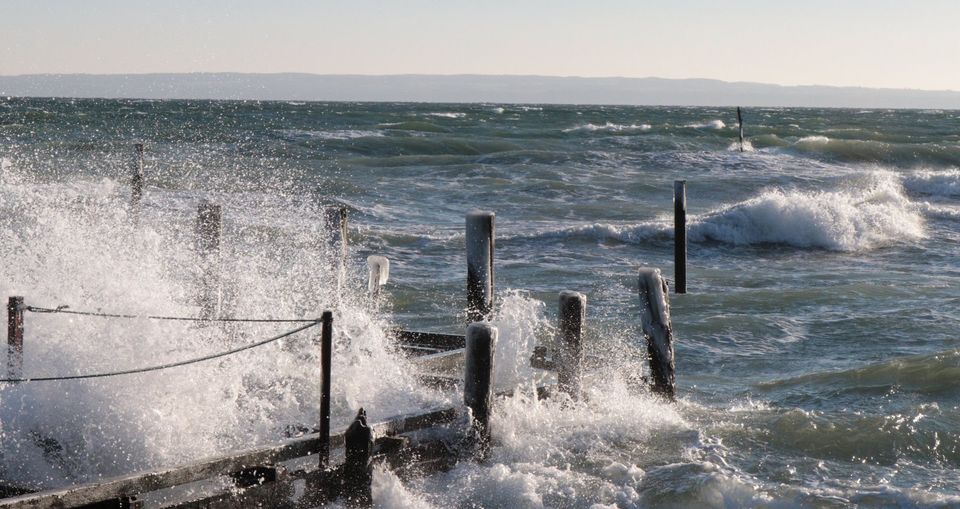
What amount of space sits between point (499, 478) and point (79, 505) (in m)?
3.12

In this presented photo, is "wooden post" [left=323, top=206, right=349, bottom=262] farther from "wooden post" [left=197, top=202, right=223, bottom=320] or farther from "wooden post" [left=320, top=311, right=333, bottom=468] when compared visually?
"wooden post" [left=320, top=311, right=333, bottom=468]

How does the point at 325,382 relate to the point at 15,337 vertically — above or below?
below

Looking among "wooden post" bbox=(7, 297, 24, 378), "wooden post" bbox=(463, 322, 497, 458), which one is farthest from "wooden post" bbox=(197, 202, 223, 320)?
"wooden post" bbox=(463, 322, 497, 458)

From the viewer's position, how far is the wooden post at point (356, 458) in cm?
723

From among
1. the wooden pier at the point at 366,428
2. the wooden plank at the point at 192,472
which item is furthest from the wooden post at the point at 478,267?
the wooden plank at the point at 192,472

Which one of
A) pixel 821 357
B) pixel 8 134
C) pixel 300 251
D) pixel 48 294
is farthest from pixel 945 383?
pixel 8 134

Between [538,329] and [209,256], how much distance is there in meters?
4.82

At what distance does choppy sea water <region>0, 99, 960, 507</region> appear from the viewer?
8.09 meters

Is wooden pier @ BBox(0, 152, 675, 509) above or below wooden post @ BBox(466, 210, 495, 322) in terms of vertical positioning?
below

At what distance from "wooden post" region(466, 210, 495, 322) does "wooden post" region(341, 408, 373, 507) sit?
10.5ft

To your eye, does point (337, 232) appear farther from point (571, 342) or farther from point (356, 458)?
point (356, 458)

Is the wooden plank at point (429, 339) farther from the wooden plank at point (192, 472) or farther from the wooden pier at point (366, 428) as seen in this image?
the wooden plank at point (192, 472)

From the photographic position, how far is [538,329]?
14328mm

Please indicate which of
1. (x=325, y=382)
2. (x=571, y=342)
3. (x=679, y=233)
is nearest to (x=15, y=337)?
(x=325, y=382)
